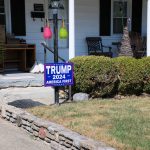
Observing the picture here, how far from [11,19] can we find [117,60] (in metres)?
4.57

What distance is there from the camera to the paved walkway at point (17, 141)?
6.00 m

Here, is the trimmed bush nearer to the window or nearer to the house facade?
the house facade

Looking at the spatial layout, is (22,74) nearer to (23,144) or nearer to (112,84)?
(112,84)

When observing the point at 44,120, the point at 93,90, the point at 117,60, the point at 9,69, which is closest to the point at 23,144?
the point at 44,120

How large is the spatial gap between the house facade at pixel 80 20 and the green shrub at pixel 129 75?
1982 mm

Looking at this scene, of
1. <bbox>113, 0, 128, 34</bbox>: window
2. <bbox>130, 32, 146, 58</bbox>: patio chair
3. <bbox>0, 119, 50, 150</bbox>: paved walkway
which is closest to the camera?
<bbox>0, 119, 50, 150</bbox>: paved walkway

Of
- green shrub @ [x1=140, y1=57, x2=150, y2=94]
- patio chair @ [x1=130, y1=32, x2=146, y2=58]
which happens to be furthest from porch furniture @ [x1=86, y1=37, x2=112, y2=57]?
green shrub @ [x1=140, y1=57, x2=150, y2=94]

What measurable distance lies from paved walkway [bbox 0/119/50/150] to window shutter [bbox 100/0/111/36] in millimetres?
7677

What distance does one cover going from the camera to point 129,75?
8828mm

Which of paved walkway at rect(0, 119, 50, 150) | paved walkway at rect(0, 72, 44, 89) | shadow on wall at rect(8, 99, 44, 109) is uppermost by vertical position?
paved walkway at rect(0, 72, 44, 89)

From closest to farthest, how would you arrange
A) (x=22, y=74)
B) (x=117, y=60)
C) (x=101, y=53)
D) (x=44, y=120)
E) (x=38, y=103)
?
1. (x=44, y=120)
2. (x=38, y=103)
3. (x=117, y=60)
4. (x=22, y=74)
5. (x=101, y=53)

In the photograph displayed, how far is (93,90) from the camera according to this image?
877 cm

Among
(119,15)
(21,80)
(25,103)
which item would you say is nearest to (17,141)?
(25,103)

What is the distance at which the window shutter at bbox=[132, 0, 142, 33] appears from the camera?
48.3 feet
